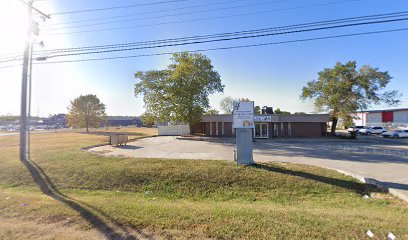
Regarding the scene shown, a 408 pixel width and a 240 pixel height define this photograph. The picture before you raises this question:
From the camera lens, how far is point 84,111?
5081 cm

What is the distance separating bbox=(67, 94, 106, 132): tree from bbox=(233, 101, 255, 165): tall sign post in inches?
1934

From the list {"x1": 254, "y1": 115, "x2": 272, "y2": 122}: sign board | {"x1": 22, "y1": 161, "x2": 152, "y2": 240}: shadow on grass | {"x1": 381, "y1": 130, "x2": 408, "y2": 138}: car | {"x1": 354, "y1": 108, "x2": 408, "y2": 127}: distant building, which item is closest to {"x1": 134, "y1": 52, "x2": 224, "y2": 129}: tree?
{"x1": 254, "y1": 115, "x2": 272, "y2": 122}: sign board

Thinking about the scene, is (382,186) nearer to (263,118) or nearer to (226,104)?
(263,118)

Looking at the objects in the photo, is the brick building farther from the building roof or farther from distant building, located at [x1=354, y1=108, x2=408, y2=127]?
distant building, located at [x1=354, y1=108, x2=408, y2=127]

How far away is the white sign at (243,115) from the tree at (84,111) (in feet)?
161

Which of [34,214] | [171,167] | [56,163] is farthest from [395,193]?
[56,163]

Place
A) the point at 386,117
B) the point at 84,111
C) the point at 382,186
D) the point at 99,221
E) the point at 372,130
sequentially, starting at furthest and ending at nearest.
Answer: the point at 386,117 < the point at 84,111 < the point at 372,130 < the point at 382,186 < the point at 99,221

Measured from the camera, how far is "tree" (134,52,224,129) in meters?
28.5

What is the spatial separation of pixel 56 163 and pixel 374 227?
12.3m

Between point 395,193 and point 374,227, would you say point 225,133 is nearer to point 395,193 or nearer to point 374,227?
point 395,193

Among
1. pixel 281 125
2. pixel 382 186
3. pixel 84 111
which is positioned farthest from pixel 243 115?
pixel 84 111

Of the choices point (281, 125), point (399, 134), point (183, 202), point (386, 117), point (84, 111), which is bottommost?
point (183, 202)

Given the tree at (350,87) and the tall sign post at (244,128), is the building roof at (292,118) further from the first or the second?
the tall sign post at (244,128)

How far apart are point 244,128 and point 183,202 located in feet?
17.2
